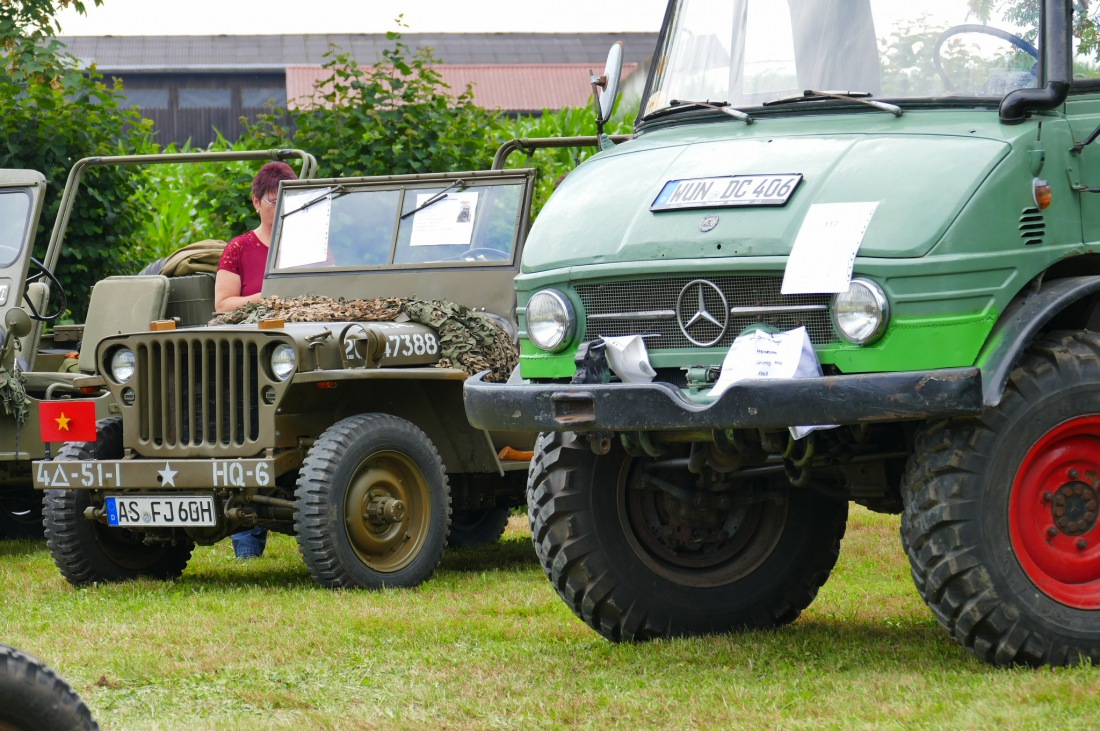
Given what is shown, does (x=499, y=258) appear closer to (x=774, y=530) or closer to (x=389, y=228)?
(x=389, y=228)

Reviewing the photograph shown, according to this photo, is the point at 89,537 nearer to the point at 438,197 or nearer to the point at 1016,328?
the point at 438,197

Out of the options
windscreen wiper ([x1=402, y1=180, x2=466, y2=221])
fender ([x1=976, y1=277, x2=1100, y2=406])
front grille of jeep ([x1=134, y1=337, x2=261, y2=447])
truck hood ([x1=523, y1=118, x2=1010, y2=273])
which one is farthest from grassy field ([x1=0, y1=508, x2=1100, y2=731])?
windscreen wiper ([x1=402, y1=180, x2=466, y2=221])

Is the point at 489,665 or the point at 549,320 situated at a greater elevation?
the point at 549,320

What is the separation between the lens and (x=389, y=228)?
29.2 ft

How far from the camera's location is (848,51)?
5.59m

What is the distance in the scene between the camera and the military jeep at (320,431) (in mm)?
7422

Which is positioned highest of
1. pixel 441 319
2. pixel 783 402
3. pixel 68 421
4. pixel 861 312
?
pixel 861 312

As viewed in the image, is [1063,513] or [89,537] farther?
[89,537]

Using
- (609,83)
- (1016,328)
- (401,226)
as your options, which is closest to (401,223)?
(401,226)

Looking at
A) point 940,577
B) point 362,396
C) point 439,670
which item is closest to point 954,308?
point 940,577

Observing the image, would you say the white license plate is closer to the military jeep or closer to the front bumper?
the military jeep

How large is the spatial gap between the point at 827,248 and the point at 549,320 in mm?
1022

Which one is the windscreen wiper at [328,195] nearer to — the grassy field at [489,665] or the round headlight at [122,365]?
the round headlight at [122,365]

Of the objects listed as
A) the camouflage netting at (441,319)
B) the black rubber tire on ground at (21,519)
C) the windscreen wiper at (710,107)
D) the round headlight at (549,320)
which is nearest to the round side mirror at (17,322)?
the camouflage netting at (441,319)
